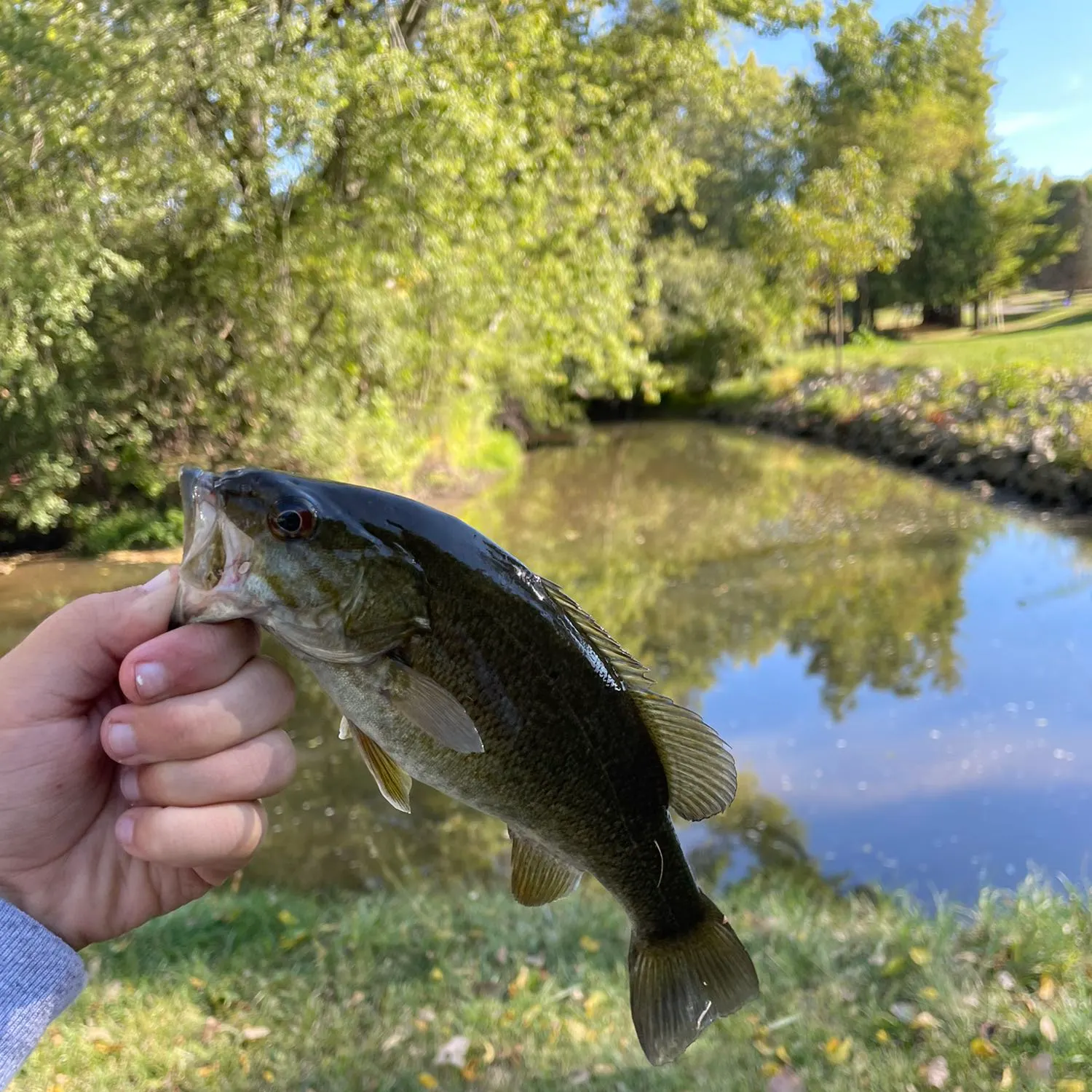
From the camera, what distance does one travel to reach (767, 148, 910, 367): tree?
907 inches

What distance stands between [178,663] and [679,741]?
0.98 meters

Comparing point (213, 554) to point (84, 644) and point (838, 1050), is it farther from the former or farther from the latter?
point (838, 1050)

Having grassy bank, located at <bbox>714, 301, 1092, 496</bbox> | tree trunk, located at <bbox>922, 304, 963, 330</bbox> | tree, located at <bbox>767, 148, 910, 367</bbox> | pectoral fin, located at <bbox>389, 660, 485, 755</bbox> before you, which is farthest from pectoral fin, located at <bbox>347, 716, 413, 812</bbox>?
tree trunk, located at <bbox>922, 304, 963, 330</bbox>

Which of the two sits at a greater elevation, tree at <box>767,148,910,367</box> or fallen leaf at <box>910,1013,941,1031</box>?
tree at <box>767,148,910,367</box>

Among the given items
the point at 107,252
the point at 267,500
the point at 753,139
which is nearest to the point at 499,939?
the point at 267,500

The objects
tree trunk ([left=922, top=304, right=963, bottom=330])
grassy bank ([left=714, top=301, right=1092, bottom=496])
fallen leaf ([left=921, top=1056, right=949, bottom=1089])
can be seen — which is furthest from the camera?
tree trunk ([left=922, top=304, right=963, bottom=330])

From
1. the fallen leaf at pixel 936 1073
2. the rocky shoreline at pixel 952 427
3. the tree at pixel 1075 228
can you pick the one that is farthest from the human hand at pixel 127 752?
the tree at pixel 1075 228

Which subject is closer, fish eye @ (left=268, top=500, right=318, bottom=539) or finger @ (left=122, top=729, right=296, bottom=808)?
fish eye @ (left=268, top=500, right=318, bottom=539)

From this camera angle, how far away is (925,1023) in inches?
135

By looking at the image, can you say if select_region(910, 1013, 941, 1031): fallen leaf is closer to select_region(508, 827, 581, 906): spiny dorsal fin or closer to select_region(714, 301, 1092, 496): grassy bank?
select_region(508, 827, 581, 906): spiny dorsal fin

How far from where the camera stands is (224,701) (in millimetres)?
1623

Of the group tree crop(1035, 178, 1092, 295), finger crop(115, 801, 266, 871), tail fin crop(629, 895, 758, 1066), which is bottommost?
tail fin crop(629, 895, 758, 1066)

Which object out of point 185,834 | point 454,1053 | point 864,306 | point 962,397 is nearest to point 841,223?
point 962,397

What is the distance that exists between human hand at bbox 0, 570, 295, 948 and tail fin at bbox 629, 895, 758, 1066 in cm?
85
